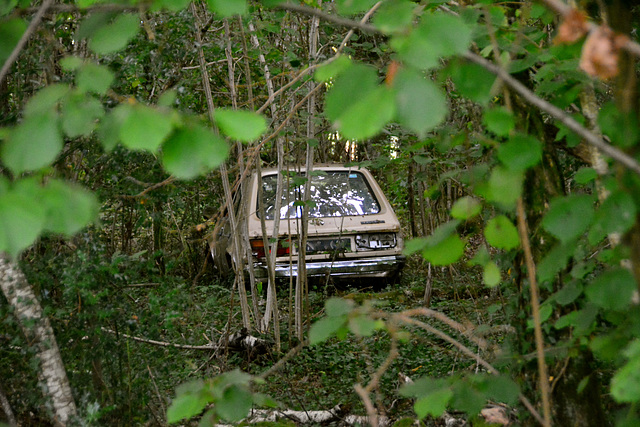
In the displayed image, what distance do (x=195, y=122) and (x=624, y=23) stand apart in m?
0.84

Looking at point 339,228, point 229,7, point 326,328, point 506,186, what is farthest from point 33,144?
point 339,228

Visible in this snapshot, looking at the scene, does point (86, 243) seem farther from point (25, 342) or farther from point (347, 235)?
point (347, 235)

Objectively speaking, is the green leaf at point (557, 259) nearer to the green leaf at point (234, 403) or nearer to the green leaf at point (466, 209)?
the green leaf at point (466, 209)

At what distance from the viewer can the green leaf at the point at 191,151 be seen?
1.06 meters

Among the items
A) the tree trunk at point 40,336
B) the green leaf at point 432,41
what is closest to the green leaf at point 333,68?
the green leaf at point 432,41

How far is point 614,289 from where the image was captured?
1.29 metres

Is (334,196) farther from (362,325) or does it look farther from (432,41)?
(432,41)

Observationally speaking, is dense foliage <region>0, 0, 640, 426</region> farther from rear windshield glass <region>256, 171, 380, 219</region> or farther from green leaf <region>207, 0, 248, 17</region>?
rear windshield glass <region>256, 171, 380, 219</region>

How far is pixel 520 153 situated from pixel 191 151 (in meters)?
0.70

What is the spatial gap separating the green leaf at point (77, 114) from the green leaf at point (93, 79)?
0.02m

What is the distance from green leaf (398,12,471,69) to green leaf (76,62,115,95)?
0.56m

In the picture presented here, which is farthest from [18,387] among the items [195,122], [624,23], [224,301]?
[224,301]

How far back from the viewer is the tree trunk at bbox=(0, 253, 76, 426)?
248cm

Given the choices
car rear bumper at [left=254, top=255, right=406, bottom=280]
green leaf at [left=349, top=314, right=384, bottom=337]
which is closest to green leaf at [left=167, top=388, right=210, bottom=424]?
green leaf at [left=349, top=314, right=384, bottom=337]
